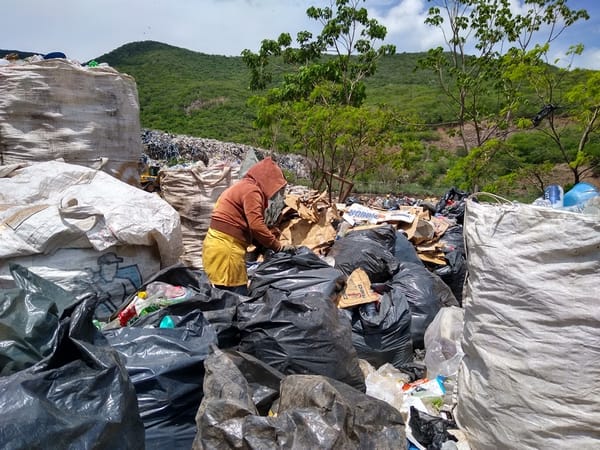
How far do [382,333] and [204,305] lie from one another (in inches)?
39.8

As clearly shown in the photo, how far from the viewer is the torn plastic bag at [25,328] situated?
4.88 ft

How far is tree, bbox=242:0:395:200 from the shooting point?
25.9ft

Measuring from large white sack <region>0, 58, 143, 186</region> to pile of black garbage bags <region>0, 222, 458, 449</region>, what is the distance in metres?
1.43

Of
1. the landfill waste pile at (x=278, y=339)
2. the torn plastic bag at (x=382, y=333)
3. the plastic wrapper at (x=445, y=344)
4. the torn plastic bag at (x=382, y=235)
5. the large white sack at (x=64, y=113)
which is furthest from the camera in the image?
the torn plastic bag at (x=382, y=235)

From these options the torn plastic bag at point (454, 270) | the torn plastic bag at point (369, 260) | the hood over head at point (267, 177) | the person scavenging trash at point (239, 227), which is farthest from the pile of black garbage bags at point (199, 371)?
the torn plastic bag at point (454, 270)

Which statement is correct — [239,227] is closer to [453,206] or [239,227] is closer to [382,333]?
[382,333]

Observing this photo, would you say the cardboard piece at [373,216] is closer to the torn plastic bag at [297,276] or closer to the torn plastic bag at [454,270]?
the torn plastic bag at [454,270]

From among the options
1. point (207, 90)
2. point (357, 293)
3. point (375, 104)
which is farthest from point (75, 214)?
point (207, 90)

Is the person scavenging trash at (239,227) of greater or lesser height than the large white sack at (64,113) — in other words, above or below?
below

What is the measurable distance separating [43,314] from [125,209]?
1.06m

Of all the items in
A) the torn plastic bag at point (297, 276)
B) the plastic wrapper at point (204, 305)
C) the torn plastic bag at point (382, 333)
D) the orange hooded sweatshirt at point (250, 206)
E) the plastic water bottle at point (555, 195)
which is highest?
the plastic water bottle at point (555, 195)

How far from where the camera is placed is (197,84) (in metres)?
45.5

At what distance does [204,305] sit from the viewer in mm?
2281

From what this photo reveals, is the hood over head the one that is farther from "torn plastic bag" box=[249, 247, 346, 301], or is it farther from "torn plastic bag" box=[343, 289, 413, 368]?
"torn plastic bag" box=[343, 289, 413, 368]
